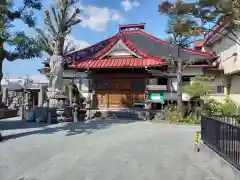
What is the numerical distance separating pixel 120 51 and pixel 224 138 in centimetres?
1354

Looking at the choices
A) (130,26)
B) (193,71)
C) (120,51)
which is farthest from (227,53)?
(130,26)

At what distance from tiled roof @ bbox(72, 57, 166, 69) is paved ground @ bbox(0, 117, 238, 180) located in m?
7.44

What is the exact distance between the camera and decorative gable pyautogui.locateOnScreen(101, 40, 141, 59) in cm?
1862

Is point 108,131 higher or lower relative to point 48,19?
lower

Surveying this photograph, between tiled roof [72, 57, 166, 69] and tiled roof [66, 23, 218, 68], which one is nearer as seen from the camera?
tiled roof [72, 57, 166, 69]

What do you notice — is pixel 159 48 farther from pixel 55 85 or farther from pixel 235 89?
pixel 55 85

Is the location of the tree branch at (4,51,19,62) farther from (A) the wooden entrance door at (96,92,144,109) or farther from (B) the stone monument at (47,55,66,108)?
(A) the wooden entrance door at (96,92,144,109)

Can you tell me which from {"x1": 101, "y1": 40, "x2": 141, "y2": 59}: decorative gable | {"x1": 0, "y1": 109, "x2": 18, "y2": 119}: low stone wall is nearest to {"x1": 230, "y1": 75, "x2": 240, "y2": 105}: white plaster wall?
{"x1": 101, "y1": 40, "x2": 141, "y2": 59}: decorative gable

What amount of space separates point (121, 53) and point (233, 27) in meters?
12.2

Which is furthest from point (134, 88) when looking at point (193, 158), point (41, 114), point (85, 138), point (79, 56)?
point (193, 158)

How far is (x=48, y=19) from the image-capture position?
15.7 meters

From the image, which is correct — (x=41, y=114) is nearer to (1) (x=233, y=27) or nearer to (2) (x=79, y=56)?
(2) (x=79, y=56)

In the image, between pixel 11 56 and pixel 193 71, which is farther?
pixel 193 71

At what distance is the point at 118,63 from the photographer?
17984mm
